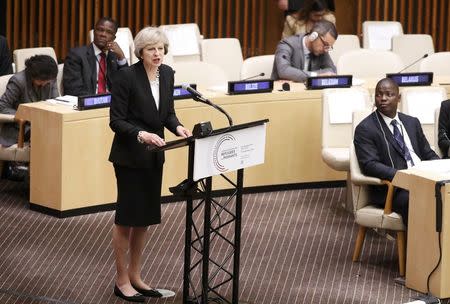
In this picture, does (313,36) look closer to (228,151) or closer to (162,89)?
(162,89)

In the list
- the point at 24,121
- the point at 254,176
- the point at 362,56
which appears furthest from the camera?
the point at 362,56

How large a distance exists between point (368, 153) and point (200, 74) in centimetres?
234

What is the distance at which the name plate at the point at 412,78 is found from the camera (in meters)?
9.53

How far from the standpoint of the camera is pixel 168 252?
7891 millimetres

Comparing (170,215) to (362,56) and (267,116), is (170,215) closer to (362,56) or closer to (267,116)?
(267,116)

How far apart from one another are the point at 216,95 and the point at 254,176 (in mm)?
702

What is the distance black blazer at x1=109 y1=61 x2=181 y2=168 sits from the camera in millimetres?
6539

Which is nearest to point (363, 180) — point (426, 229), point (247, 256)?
point (426, 229)

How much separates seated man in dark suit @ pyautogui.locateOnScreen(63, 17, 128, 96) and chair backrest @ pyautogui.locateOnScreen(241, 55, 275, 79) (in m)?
1.06

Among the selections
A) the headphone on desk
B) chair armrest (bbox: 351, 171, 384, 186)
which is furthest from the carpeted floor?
the headphone on desk

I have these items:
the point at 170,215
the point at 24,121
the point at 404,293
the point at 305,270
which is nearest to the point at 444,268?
the point at 404,293

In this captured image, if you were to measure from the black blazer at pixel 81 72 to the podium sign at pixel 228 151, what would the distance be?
3.12m

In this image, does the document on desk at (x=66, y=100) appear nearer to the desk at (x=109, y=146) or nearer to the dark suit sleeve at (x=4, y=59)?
the desk at (x=109, y=146)

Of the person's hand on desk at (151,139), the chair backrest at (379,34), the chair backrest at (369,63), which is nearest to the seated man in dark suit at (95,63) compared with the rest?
the chair backrest at (369,63)
